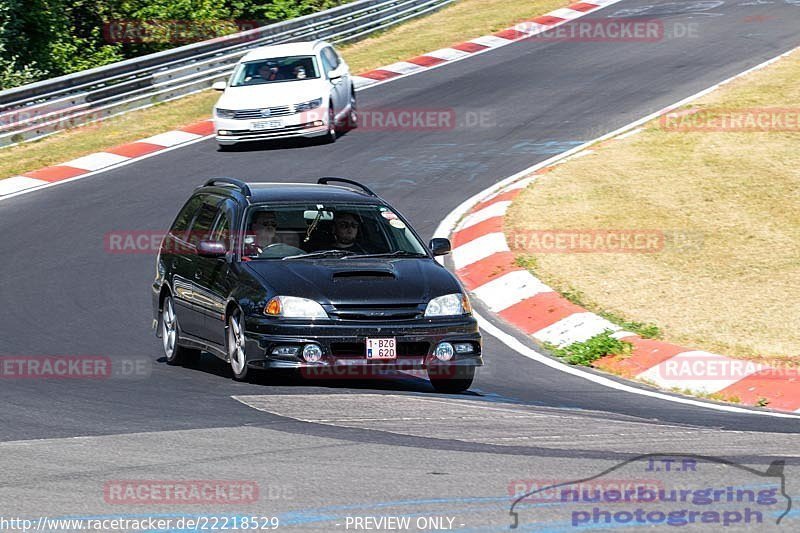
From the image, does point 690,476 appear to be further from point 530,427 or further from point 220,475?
point 220,475

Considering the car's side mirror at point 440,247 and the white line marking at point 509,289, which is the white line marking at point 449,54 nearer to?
the white line marking at point 509,289

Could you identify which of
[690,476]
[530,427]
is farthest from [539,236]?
[690,476]

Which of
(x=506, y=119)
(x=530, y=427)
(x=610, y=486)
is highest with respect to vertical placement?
(x=610, y=486)

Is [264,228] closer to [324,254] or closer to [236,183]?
[324,254]

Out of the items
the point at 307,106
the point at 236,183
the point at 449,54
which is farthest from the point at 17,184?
the point at 449,54

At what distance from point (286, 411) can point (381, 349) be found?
4.23ft

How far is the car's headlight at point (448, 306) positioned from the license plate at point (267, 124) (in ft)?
39.2

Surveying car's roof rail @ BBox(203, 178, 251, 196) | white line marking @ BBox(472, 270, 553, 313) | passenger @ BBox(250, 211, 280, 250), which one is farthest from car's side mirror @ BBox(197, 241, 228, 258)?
white line marking @ BBox(472, 270, 553, 313)

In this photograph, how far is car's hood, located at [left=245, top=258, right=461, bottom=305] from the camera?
1012cm

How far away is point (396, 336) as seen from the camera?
10.0 metres

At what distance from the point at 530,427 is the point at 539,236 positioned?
23.9 ft

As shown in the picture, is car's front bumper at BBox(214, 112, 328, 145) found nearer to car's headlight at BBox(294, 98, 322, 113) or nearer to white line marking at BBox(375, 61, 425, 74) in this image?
car's headlight at BBox(294, 98, 322, 113)

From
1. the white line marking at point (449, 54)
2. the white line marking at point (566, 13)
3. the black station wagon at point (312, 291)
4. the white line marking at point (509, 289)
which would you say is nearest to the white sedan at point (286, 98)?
the white line marking at point (449, 54)

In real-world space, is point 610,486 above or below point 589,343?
above
